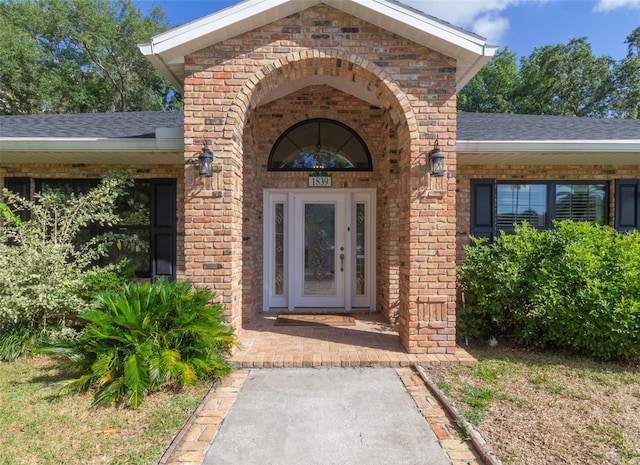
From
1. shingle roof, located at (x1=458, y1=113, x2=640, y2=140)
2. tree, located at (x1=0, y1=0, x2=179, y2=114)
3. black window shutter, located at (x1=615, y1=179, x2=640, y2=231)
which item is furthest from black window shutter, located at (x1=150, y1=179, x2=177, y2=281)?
tree, located at (x1=0, y1=0, x2=179, y2=114)

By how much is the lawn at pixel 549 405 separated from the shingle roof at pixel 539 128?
132 inches

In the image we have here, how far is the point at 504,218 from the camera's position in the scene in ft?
21.1

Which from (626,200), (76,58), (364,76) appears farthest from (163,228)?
(76,58)

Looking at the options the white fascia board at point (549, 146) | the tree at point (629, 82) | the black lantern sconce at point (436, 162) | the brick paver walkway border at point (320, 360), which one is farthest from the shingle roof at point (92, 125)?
the tree at point (629, 82)

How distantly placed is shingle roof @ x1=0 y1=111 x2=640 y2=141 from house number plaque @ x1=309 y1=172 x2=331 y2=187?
2.33m

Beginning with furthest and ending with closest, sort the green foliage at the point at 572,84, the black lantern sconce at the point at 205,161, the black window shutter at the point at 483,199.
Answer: the green foliage at the point at 572,84
the black window shutter at the point at 483,199
the black lantern sconce at the point at 205,161

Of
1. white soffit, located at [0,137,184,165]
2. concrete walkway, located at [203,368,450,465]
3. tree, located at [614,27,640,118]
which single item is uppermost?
tree, located at [614,27,640,118]

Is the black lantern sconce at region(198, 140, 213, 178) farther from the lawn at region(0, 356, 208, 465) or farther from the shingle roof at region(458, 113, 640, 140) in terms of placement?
the shingle roof at region(458, 113, 640, 140)

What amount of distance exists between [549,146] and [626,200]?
2417mm

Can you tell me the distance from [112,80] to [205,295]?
20516 mm

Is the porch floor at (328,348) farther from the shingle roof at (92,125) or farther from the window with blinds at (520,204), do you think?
the shingle roof at (92,125)

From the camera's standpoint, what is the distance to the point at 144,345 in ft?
11.0

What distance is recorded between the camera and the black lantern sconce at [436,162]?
412 centimetres

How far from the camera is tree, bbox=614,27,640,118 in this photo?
17.7 m
